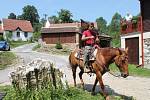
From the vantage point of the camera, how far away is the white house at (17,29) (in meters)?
83.3

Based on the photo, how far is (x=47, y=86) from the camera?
11766 millimetres

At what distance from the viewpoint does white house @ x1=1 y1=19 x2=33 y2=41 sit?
83300 millimetres

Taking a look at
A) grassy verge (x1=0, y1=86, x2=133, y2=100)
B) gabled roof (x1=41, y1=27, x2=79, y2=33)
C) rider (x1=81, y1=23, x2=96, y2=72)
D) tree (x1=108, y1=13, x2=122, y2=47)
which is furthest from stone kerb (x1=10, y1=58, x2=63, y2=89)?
gabled roof (x1=41, y1=27, x2=79, y2=33)

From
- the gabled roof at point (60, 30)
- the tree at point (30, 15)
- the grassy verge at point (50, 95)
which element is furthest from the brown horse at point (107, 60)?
the tree at point (30, 15)

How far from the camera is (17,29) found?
85625 mm

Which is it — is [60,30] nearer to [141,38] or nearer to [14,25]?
[14,25]

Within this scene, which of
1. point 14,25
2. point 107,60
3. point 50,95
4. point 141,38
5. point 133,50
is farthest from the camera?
point 14,25

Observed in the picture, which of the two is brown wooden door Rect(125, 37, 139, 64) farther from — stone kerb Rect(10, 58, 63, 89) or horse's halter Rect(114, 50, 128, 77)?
stone kerb Rect(10, 58, 63, 89)

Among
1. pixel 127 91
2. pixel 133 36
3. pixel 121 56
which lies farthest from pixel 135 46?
pixel 121 56

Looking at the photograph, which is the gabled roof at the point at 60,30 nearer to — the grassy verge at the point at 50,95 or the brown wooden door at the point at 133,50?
the brown wooden door at the point at 133,50

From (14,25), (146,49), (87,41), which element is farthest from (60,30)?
(87,41)

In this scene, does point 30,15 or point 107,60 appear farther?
point 30,15

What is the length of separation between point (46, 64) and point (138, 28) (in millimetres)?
17205

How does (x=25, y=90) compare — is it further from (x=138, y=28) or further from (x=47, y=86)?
(x=138, y=28)
